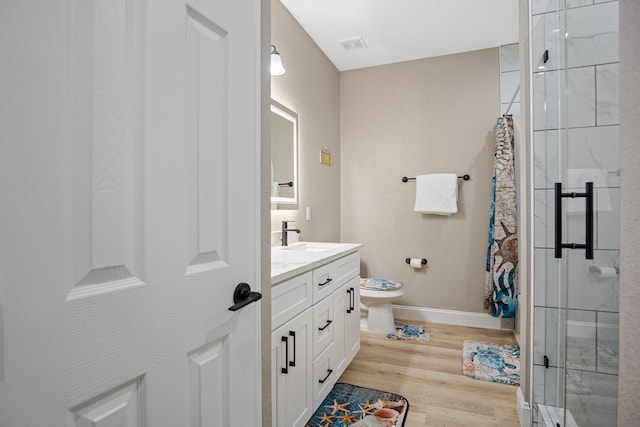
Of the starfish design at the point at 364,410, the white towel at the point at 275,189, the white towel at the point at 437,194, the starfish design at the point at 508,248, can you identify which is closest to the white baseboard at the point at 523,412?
the starfish design at the point at 364,410

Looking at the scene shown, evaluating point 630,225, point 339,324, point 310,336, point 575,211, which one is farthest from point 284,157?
point 630,225

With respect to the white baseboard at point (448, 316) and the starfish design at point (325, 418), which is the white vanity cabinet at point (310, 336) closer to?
the starfish design at point (325, 418)

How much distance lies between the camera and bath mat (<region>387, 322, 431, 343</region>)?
9.39ft

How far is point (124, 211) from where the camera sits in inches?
24.2

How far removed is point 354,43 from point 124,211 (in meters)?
2.86

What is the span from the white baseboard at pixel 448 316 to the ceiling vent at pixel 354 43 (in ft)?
8.09

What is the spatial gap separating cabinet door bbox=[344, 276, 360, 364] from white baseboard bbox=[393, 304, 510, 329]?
1.08m

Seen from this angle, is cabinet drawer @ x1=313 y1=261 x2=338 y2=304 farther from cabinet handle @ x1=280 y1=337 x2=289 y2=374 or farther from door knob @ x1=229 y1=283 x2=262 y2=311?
door knob @ x1=229 y1=283 x2=262 y2=311

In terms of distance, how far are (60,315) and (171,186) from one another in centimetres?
29

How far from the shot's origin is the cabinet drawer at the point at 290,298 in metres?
1.31

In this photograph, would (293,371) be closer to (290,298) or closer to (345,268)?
(290,298)

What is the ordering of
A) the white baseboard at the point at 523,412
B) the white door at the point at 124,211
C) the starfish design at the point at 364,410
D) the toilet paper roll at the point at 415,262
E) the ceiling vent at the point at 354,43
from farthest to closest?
the toilet paper roll at the point at 415,262 < the ceiling vent at the point at 354,43 < the starfish design at the point at 364,410 < the white baseboard at the point at 523,412 < the white door at the point at 124,211

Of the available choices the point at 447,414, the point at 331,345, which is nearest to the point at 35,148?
the point at 331,345

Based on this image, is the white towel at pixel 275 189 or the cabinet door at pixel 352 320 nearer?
the cabinet door at pixel 352 320
